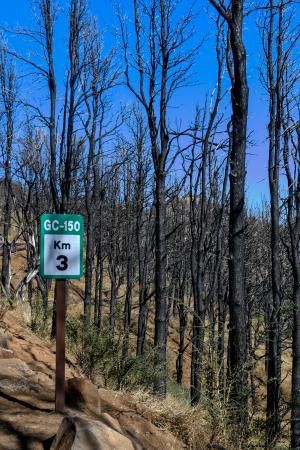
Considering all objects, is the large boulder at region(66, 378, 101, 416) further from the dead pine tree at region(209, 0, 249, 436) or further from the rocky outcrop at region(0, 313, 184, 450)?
the dead pine tree at region(209, 0, 249, 436)

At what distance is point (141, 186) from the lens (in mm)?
19891

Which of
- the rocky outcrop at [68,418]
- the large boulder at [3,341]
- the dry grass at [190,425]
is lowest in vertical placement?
the dry grass at [190,425]

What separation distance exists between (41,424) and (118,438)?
0.75 meters

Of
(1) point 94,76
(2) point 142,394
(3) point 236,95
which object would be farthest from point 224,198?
(2) point 142,394

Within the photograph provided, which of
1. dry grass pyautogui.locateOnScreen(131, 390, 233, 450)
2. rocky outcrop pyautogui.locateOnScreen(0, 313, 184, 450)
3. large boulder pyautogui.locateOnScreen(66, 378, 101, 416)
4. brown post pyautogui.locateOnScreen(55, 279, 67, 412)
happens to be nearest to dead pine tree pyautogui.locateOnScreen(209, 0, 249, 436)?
dry grass pyautogui.locateOnScreen(131, 390, 233, 450)

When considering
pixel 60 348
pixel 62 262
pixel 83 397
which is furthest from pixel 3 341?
pixel 62 262

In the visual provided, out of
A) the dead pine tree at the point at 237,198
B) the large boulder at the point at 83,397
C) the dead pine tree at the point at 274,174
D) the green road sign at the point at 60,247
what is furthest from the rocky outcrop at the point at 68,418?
the dead pine tree at the point at 274,174

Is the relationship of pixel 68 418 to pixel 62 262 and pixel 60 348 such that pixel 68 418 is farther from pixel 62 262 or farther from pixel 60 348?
pixel 62 262

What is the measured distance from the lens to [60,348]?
14.8 feet

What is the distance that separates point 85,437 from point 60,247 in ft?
5.49

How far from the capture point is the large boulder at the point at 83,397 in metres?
4.63

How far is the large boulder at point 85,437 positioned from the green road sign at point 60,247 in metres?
1.29

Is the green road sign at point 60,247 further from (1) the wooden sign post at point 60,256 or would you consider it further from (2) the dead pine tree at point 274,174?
(2) the dead pine tree at point 274,174

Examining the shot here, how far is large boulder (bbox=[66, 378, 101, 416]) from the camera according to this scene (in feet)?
15.2
